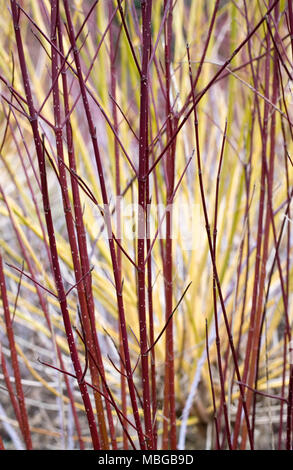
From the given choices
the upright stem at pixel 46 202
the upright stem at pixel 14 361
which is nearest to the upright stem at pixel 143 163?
the upright stem at pixel 46 202

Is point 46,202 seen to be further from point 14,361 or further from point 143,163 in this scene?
point 14,361

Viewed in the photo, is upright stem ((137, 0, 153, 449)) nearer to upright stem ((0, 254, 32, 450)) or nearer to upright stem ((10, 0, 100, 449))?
upright stem ((10, 0, 100, 449))

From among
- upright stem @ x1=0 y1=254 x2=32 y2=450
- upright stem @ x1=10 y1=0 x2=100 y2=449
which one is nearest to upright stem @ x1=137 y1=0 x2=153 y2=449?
upright stem @ x1=10 y1=0 x2=100 y2=449

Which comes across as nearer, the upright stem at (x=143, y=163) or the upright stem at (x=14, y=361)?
the upright stem at (x=143, y=163)

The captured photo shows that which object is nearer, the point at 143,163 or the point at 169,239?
the point at 143,163

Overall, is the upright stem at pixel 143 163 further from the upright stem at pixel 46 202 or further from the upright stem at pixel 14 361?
the upright stem at pixel 14 361

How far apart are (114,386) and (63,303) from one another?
2.19 ft

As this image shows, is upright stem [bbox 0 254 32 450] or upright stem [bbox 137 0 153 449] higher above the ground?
upright stem [bbox 137 0 153 449]

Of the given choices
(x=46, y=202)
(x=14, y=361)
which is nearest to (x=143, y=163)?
(x=46, y=202)

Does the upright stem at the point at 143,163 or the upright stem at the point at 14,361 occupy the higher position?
the upright stem at the point at 143,163

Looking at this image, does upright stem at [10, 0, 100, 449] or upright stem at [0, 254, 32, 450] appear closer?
upright stem at [10, 0, 100, 449]

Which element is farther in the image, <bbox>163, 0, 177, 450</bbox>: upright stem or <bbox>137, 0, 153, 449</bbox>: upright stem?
<bbox>163, 0, 177, 450</bbox>: upright stem

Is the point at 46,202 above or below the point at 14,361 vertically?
above
